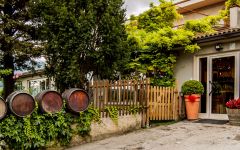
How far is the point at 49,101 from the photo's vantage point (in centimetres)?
850

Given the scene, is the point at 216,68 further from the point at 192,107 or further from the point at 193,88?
the point at 192,107

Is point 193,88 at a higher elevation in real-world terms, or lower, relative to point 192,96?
higher

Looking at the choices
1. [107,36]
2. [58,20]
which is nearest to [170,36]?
[107,36]

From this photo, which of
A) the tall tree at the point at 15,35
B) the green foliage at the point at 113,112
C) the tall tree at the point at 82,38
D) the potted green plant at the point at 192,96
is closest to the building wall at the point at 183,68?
the potted green plant at the point at 192,96

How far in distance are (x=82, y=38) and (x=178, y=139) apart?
537 centimetres

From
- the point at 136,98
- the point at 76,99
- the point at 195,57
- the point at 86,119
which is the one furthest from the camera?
the point at 195,57

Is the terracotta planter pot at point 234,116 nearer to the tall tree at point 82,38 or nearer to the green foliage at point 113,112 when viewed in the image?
the green foliage at point 113,112

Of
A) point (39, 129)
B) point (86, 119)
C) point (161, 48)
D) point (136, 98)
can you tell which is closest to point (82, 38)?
point (136, 98)

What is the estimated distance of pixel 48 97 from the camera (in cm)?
852

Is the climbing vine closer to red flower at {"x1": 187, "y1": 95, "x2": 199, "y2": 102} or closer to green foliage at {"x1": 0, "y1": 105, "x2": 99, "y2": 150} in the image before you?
red flower at {"x1": 187, "y1": 95, "x2": 199, "y2": 102}

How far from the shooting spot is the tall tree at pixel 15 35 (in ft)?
53.9

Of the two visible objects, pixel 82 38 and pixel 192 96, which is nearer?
pixel 192 96

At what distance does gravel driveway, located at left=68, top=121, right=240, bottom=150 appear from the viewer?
7.94 meters

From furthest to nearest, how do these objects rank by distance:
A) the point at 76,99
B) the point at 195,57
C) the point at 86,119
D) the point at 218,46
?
the point at 195,57 → the point at 218,46 → the point at 86,119 → the point at 76,99
